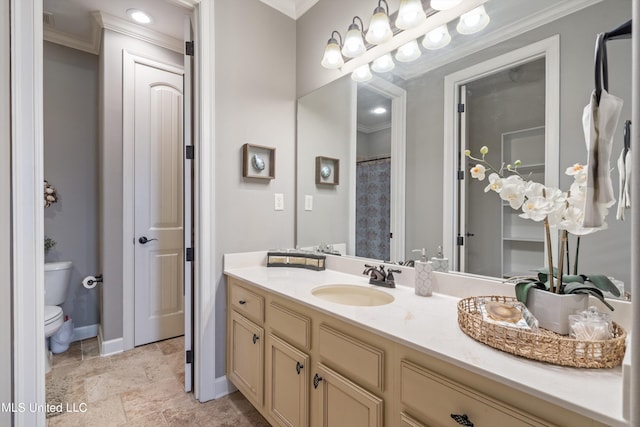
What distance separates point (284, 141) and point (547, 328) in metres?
1.82

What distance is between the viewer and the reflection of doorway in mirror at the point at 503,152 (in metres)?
1.08

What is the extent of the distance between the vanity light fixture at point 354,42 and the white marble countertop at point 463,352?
1321mm

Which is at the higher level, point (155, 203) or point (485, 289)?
point (155, 203)

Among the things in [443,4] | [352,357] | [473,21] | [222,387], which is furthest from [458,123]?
[222,387]

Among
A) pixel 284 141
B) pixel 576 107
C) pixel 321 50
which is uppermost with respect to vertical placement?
pixel 321 50

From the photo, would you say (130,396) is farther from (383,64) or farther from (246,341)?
(383,64)

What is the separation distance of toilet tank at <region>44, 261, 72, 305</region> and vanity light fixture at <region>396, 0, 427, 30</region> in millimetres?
3048

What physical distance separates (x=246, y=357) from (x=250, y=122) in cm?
148

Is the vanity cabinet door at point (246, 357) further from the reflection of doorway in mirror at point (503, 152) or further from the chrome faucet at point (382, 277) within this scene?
the reflection of doorway in mirror at point (503, 152)

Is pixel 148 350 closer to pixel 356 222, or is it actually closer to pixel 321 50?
pixel 356 222

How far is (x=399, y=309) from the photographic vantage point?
111cm

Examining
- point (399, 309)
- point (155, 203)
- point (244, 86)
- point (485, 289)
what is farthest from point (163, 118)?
point (485, 289)

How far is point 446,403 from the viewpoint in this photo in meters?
0.76

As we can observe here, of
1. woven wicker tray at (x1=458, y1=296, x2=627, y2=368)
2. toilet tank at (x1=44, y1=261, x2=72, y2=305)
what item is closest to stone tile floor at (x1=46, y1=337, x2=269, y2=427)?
toilet tank at (x1=44, y1=261, x2=72, y2=305)
